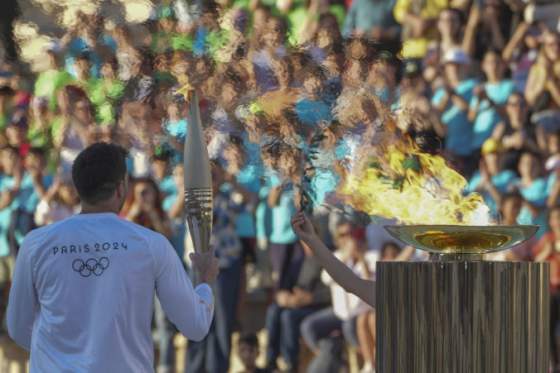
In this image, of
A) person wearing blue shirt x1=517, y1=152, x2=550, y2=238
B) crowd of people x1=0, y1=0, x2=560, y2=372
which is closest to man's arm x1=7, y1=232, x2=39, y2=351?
crowd of people x1=0, y1=0, x2=560, y2=372

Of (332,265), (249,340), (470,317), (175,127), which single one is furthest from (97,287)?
(249,340)

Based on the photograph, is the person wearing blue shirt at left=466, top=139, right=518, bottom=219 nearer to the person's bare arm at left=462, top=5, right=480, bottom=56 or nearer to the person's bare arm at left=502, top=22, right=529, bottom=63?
the person's bare arm at left=502, top=22, right=529, bottom=63

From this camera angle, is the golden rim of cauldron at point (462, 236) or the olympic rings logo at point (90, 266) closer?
the golden rim of cauldron at point (462, 236)

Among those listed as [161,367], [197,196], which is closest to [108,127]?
[161,367]

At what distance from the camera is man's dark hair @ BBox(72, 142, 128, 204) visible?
381cm

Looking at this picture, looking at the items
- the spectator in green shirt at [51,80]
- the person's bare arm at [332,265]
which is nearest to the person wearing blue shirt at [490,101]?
the spectator in green shirt at [51,80]

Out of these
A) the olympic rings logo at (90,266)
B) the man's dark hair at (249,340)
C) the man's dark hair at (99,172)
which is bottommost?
the man's dark hair at (249,340)

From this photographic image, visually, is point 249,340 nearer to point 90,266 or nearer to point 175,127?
point 175,127

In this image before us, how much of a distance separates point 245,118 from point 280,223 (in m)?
2.16

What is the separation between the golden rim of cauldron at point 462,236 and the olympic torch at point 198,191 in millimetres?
551

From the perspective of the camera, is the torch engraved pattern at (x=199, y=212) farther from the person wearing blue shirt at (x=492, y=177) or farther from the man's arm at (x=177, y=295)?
the person wearing blue shirt at (x=492, y=177)

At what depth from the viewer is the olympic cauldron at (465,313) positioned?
3.57 m

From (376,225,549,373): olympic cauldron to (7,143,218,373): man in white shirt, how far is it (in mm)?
593

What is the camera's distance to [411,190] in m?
4.64
